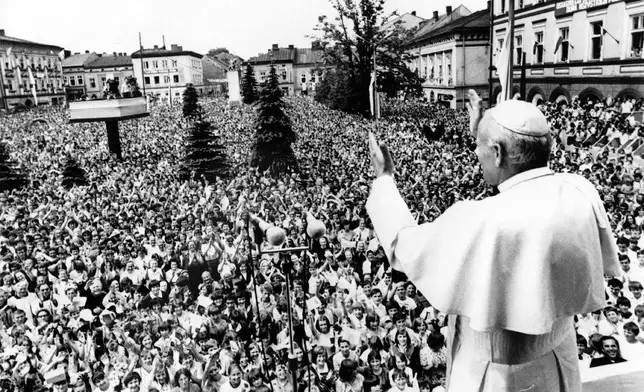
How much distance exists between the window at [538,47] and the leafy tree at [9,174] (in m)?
18.7

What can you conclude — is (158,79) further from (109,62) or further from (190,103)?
(109,62)

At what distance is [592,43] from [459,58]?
4.81 metres

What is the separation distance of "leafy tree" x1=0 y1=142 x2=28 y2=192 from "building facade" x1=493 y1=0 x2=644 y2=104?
48.9ft

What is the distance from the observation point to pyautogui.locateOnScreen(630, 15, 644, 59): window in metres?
15.4

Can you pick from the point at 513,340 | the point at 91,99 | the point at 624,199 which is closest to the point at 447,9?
the point at 91,99

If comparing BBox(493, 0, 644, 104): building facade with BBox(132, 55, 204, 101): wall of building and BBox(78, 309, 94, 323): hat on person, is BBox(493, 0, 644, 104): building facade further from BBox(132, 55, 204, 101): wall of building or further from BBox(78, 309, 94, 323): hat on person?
BBox(132, 55, 204, 101): wall of building

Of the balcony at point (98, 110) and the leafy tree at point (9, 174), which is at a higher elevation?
the balcony at point (98, 110)

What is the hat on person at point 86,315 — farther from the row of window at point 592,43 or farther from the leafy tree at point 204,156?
the row of window at point 592,43

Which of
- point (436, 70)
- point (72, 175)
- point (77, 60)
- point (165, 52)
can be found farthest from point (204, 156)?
point (77, 60)

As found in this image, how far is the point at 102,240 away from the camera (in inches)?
310

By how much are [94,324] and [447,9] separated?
28.0m

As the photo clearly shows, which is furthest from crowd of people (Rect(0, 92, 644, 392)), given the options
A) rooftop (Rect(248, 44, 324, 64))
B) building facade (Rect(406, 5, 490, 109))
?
rooftop (Rect(248, 44, 324, 64))

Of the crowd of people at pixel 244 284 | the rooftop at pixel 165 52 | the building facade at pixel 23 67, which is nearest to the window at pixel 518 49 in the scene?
the crowd of people at pixel 244 284

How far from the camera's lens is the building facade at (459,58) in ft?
68.3
